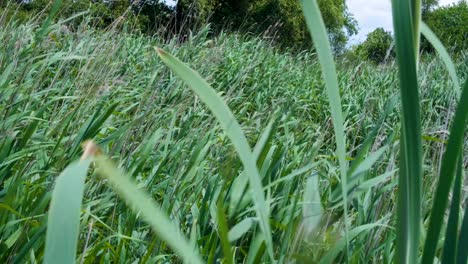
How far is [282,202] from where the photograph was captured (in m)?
2.14

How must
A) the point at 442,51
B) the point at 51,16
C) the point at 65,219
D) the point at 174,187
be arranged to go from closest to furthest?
1. the point at 65,219
2. the point at 442,51
3. the point at 51,16
4. the point at 174,187

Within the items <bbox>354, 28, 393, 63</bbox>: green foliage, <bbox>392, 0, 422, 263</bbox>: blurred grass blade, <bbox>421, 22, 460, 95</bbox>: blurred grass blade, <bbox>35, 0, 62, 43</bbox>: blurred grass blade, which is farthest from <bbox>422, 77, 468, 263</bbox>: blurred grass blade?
<bbox>354, 28, 393, 63</bbox>: green foliage

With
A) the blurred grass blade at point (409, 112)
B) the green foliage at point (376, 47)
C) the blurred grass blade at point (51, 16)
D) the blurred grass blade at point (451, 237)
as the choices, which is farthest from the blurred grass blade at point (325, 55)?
the green foliage at point (376, 47)

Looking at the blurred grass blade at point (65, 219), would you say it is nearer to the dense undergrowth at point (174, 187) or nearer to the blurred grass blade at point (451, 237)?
the dense undergrowth at point (174, 187)

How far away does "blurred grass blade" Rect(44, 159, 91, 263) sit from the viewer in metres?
0.46

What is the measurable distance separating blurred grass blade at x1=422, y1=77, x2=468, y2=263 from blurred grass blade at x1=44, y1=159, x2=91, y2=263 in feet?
1.31

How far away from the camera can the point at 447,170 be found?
28.2 inches

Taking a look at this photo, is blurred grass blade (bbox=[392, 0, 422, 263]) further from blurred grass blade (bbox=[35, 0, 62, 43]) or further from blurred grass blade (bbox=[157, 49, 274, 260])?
blurred grass blade (bbox=[35, 0, 62, 43])

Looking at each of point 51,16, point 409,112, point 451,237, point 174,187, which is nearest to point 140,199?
point 409,112

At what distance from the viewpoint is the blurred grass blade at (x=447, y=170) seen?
0.71 meters

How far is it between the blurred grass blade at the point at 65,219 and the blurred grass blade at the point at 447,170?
40 centimetres

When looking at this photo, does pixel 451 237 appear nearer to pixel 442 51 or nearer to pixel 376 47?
pixel 442 51

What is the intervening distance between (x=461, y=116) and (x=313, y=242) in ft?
0.88

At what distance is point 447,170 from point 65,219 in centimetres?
43
